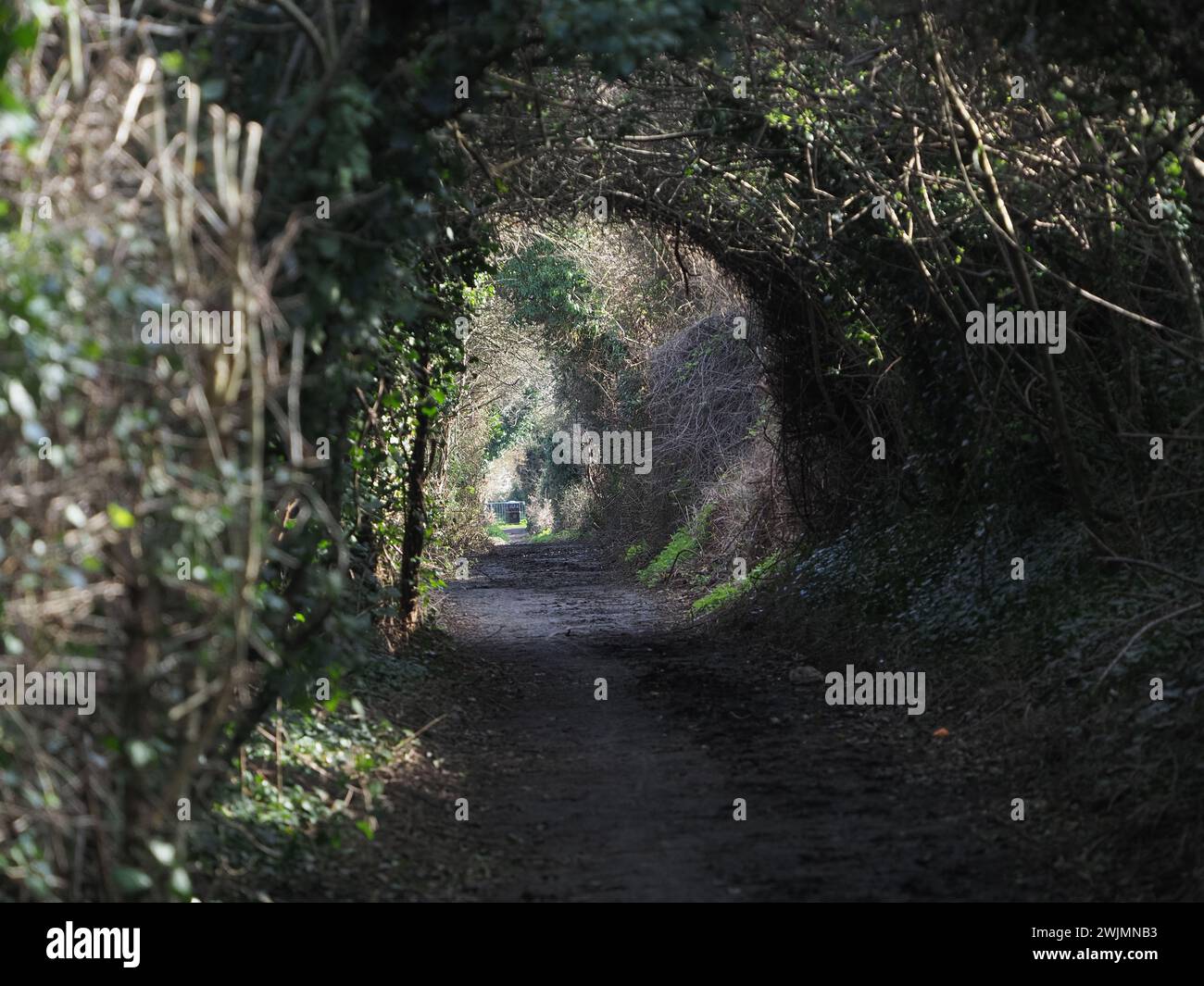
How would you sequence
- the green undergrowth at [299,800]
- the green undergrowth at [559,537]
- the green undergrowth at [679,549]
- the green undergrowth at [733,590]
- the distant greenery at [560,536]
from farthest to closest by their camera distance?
the distant greenery at [560,536] < the green undergrowth at [559,537] < the green undergrowth at [679,549] < the green undergrowth at [733,590] < the green undergrowth at [299,800]

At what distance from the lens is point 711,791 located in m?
7.42

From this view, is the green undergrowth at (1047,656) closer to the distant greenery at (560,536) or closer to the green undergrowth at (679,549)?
the green undergrowth at (679,549)

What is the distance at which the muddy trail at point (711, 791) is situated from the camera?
18.8ft

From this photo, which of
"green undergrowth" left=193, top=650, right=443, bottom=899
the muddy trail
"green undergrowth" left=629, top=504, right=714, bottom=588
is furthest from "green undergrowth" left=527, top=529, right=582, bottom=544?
"green undergrowth" left=193, top=650, right=443, bottom=899

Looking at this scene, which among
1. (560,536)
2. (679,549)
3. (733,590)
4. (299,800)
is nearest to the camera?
(299,800)

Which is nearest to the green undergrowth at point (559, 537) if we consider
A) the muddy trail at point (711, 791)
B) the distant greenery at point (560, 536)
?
the distant greenery at point (560, 536)

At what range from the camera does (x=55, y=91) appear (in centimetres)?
390

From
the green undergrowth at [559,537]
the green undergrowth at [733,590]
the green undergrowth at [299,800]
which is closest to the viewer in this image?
the green undergrowth at [299,800]

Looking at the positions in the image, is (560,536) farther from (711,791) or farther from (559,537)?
(711,791)

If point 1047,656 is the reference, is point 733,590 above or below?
below

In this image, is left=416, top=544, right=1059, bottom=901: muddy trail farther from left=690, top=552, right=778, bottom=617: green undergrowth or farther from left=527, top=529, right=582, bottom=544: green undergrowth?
left=527, top=529, right=582, bottom=544: green undergrowth

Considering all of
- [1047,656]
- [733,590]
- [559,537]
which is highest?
[1047,656]

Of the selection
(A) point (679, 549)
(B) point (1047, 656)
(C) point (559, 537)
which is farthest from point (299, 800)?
(C) point (559, 537)
